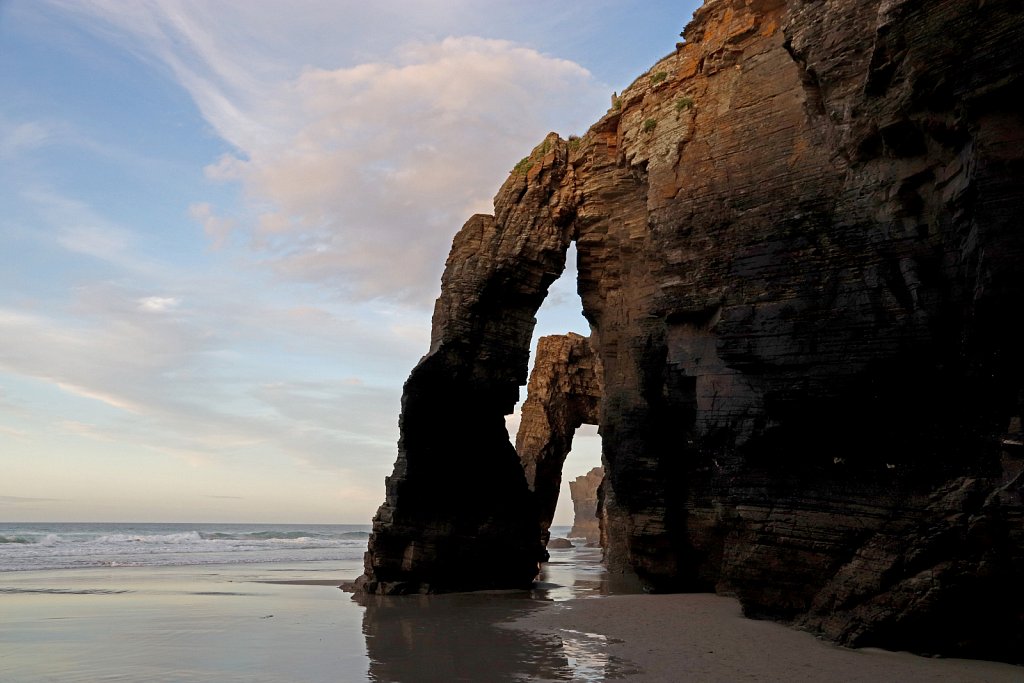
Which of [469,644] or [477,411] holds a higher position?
[477,411]

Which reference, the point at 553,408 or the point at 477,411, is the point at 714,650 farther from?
the point at 553,408

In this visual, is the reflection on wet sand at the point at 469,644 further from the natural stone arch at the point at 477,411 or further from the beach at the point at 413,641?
the natural stone arch at the point at 477,411

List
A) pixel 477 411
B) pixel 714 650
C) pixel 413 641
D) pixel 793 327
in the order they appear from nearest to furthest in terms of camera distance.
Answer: pixel 714 650
pixel 413 641
pixel 793 327
pixel 477 411

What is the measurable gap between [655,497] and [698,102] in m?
10.9

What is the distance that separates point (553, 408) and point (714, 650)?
2853 cm

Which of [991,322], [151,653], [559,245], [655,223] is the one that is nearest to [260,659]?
[151,653]

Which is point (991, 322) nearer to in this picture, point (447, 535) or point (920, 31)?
point (920, 31)

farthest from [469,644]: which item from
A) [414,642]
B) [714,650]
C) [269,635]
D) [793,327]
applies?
[793,327]

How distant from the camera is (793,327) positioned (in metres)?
14.4

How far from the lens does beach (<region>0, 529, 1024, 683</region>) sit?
428 inches

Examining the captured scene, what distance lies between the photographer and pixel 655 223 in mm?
19406

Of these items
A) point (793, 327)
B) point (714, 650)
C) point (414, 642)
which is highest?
point (793, 327)

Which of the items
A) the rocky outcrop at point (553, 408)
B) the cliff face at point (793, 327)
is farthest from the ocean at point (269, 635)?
the rocky outcrop at point (553, 408)

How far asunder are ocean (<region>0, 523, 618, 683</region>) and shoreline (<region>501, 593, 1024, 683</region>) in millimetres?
353
